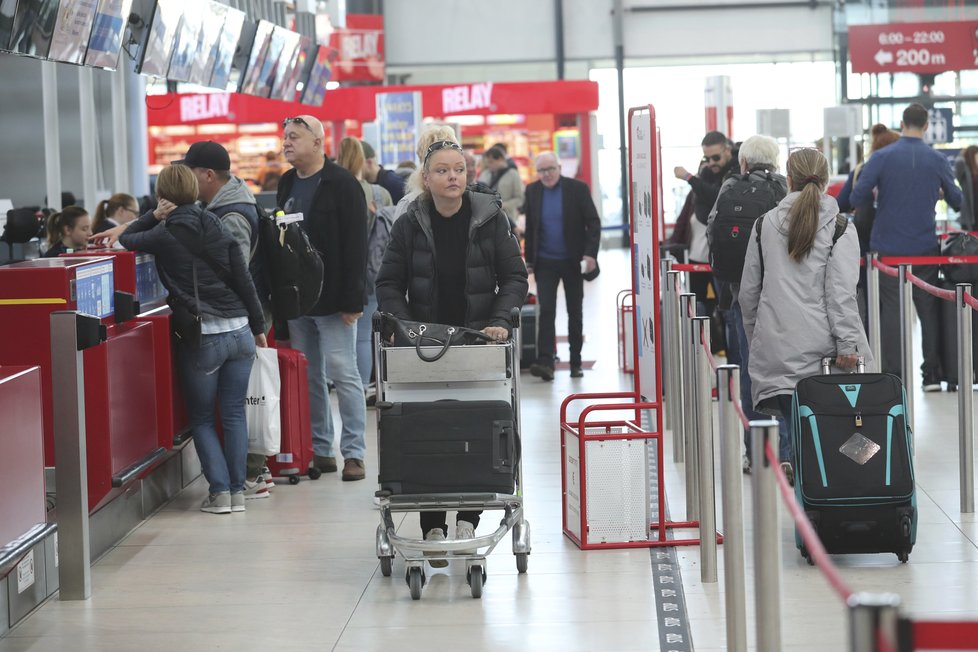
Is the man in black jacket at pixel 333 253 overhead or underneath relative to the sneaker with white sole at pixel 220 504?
overhead

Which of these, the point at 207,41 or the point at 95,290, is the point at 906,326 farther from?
the point at 207,41

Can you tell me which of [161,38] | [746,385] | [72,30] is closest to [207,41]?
[161,38]

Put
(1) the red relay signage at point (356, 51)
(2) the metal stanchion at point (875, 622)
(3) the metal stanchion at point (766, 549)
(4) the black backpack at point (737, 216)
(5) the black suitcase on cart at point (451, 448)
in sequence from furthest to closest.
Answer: (1) the red relay signage at point (356, 51) < (4) the black backpack at point (737, 216) < (5) the black suitcase on cart at point (451, 448) < (3) the metal stanchion at point (766, 549) < (2) the metal stanchion at point (875, 622)

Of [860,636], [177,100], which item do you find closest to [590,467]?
[860,636]

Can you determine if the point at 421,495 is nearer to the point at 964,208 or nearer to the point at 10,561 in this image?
the point at 10,561

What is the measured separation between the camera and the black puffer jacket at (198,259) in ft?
18.4

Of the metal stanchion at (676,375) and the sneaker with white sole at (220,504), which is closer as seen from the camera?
the sneaker with white sole at (220,504)

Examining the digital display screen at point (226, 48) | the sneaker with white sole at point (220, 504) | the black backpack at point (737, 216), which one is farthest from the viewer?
the digital display screen at point (226, 48)

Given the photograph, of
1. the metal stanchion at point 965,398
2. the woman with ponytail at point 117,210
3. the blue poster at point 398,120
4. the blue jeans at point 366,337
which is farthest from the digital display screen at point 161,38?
the blue poster at point 398,120

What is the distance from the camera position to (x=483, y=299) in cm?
490

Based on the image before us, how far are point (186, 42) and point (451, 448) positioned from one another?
19.1 feet

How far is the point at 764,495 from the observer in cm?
284

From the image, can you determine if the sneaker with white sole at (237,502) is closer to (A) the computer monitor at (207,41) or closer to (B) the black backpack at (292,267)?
(B) the black backpack at (292,267)

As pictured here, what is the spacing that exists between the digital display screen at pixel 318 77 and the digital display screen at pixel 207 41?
3.19m
